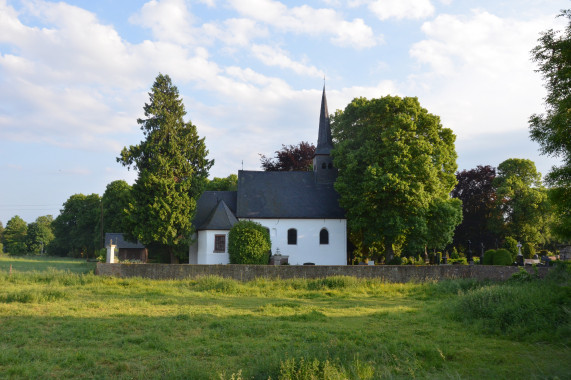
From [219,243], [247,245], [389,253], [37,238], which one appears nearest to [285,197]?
[219,243]

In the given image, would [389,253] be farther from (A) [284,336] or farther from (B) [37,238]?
(B) [37,238]

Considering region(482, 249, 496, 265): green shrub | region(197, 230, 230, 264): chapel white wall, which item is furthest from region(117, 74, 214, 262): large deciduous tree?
region(482, 249, 496, 265): green shrub

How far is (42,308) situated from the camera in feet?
42.5

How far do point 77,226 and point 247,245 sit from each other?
50813mm

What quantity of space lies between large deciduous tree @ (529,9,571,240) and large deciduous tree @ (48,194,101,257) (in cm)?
5886

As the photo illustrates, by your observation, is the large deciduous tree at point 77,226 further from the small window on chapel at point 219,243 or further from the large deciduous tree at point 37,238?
the small window on chapel at point 219,243

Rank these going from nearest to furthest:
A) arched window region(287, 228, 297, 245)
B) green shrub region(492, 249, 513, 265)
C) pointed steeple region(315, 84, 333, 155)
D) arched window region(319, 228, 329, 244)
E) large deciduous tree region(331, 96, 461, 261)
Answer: green shrub region(492, 249, 513, 265), large deciduous tree region(331, 96, 461, 261), arched window region(287, 228, 297, 245), arched window region(319, 228, 329, 244), pointed steeple region(315, 84, 333, 155)

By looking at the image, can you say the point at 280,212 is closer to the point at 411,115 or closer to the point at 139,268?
the point at 411,115

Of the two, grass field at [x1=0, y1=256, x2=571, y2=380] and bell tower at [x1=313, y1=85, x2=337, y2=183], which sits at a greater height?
bell tower at [x1=313, y1=85, x2=337, y2=183]

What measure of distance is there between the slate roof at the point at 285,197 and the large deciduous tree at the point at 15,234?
7220 centimetres

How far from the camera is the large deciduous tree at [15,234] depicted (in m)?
88.4

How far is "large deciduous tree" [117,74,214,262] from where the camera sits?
2850cm

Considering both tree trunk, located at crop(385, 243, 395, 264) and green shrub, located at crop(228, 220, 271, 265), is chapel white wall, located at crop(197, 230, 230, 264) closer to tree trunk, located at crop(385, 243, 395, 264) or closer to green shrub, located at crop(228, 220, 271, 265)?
green shrub, located at crop(228, 220, 271, 265)

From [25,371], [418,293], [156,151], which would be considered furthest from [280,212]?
[25,371]
